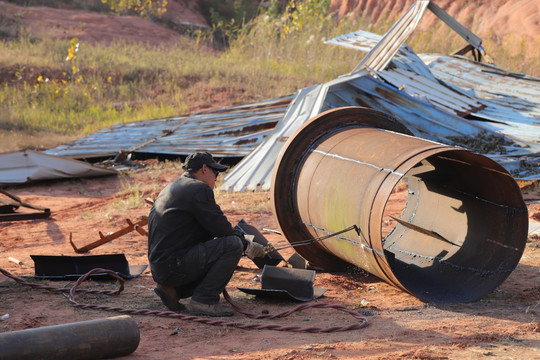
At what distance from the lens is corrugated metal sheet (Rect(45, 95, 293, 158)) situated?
1310cm

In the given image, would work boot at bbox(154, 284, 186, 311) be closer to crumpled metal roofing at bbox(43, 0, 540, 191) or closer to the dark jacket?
the dark jacket

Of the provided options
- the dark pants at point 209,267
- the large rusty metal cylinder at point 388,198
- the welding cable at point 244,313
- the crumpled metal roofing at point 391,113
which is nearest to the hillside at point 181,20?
the crumpled metal roofing at point 391,113

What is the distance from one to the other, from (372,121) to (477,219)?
1524 mm

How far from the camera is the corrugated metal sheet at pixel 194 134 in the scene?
13102mm

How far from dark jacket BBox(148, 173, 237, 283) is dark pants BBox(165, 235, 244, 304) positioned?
0.23 feet

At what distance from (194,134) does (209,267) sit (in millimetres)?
8832

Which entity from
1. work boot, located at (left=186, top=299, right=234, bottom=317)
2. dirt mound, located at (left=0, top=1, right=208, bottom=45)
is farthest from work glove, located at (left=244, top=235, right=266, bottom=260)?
dirt mound, located at (left=0, top=1, right=208, bottom=45)

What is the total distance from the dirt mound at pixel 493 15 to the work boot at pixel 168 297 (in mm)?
20679

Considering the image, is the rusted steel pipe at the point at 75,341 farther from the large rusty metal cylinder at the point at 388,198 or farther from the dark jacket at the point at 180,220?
the large rusty metal cylinder at the point at 388,198

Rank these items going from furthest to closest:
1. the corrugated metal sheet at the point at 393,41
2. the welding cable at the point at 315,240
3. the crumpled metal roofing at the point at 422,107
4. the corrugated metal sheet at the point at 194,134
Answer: the corrugated metal sheet at the point at 393,41 → the corrugated metal sheet at the point at 194,134 → the crumpled metal roofing at the point at 422,107 → the welding cable at the point at 315,240

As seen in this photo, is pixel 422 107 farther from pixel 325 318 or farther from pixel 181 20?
pixel 181 20

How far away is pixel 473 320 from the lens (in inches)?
208

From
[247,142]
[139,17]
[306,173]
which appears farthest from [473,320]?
[139,17]

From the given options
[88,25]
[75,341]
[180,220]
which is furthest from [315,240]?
[88,25]
